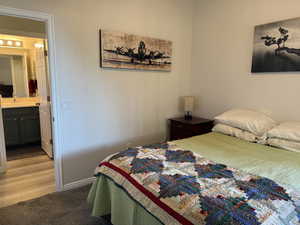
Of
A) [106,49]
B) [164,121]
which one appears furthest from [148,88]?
A: [106,49]

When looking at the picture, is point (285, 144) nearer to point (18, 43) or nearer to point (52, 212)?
point (52, 212)

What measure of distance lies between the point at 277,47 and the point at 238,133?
1.17 m

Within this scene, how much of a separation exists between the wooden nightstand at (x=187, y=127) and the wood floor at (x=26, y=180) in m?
1.94

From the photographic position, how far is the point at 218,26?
319cm

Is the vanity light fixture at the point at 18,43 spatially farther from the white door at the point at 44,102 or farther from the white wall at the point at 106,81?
the white wall at the point at 106,81

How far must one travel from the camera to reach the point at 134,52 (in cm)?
294

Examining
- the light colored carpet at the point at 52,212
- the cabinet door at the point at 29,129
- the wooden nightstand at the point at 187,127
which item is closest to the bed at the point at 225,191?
the light colored carpet at the point at 52,212

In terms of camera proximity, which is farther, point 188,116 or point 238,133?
point 188,116

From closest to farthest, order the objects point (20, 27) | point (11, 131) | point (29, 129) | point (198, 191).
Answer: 1. point (198, 191)
2. point (20, 27)
3. point (11, 131)
4. point (29, 129)

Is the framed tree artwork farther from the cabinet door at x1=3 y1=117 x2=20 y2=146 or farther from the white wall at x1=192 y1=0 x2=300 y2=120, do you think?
the cabinet door at x1=3 y1=117 x2=20 y2=146

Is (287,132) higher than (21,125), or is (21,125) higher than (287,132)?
(287,132)

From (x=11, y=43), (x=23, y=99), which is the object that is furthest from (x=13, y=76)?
(x=11, y=43)

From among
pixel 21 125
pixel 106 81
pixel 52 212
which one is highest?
pixel 106 81

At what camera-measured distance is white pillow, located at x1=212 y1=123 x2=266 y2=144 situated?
7.82 ft
